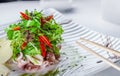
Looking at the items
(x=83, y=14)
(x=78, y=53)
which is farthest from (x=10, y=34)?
(x=83, y=14)

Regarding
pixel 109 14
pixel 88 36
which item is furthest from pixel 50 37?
pixel 109 14

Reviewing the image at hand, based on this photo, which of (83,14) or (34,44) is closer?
(34,44)

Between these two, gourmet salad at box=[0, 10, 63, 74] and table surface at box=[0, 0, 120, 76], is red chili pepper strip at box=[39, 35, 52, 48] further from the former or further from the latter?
table surface at box=[0, 0, 120, 76]

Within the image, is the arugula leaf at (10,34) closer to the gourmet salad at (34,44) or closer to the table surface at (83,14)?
the gourmet salad at (34,44)

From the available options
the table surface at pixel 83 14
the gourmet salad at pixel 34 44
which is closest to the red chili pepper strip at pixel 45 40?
the gourmet salad at pixel 34 44

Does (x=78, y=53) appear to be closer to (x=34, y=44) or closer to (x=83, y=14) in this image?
(x=34, y=44)

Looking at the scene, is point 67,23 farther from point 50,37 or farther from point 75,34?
point 50,37

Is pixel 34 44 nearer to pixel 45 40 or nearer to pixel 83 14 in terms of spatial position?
pixel 45 40

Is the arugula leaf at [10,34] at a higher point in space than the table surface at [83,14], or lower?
higher
